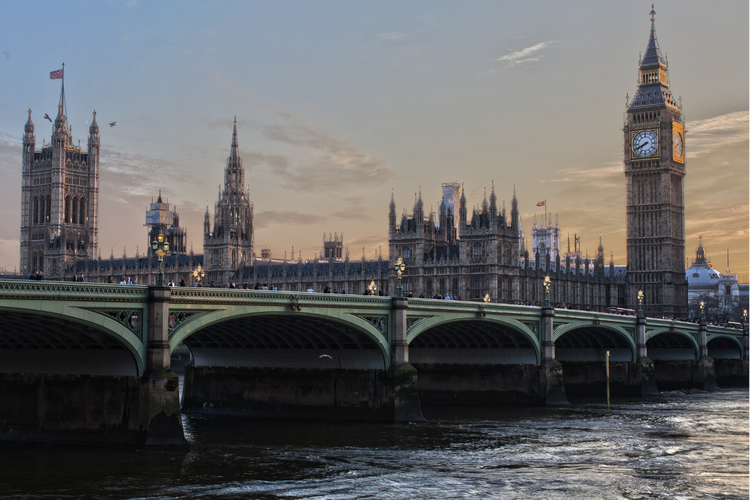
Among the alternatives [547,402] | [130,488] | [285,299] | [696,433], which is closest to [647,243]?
[547,402]

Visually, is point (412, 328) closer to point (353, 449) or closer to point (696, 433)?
point (353, 449)

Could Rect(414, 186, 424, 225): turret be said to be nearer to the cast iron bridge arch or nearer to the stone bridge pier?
the cast iron bridge arch

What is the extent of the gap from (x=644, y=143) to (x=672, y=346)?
2366 inches

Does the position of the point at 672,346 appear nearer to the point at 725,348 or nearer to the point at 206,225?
the point at 725,348

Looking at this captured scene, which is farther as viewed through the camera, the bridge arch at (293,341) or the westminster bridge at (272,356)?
the bridge arch at (293,341)

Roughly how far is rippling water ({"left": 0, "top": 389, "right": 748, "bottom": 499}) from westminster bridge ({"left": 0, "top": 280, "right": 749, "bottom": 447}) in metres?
1.98

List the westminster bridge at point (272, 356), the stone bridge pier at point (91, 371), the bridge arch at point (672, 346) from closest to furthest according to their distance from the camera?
the stone bridge pier at point (91, 371), the westminster bridge at point (272, 356), the bridge arch at point (672, 346)

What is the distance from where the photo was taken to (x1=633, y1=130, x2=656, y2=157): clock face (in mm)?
157000

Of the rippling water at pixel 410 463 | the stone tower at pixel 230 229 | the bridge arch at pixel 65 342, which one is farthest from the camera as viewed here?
the stone tower at pixel 230 229

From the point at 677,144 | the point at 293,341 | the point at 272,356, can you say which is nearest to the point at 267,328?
the point at 293,341

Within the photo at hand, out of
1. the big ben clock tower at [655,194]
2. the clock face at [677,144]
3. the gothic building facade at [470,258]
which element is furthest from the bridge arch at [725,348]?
the clock face at [677,144]

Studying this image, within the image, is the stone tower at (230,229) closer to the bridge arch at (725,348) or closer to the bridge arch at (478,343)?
the bridge arch at (725,348)

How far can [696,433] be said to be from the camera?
58562 mm

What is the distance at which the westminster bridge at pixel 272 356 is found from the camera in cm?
4550
